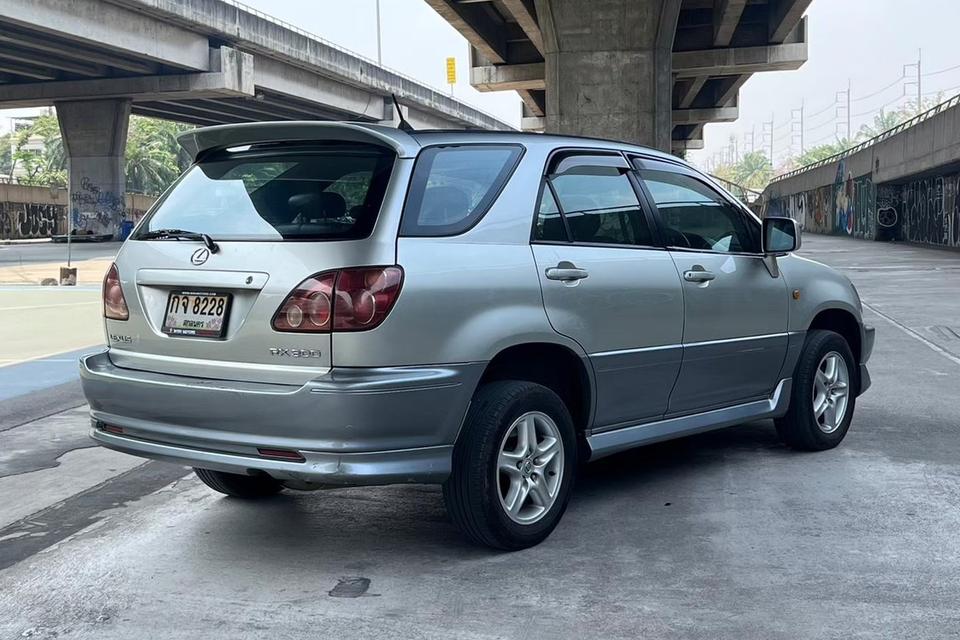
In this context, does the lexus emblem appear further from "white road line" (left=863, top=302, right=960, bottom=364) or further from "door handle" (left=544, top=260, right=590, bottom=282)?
"white road line" (left=863, top=302, right=960, bottom=364)

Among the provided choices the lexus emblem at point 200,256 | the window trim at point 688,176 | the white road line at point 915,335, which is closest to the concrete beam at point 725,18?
the white road line at point 915,335

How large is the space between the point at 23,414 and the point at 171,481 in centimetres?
239

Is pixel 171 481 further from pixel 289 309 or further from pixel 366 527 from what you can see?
pixel 289 309

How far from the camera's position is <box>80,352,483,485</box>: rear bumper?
4012 millimetres

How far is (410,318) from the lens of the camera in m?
4.11

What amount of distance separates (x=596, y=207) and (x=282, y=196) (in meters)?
1.51

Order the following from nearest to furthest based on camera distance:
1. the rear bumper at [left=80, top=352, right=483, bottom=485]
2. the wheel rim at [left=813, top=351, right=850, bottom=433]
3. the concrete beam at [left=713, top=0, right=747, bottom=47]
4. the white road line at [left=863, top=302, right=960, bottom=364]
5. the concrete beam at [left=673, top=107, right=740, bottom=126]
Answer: the rear bumper at [left=80, top=352, right=483, bottom=485] → the wheel rim at [left=813, top=351, right=850, bottom=433] → the white road line at [left=863, top=302, right=960, bottom=364] → the concrete beam at [left=713, top=0, right=747, bottom=47] → the concrete beam at [left=673, top=107, right=740, bottom=126]

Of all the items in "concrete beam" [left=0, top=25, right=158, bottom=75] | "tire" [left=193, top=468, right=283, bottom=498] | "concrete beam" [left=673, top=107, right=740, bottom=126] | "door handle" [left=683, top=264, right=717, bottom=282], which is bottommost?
"tire" [left=193, top=468, right=283, bottom=498]

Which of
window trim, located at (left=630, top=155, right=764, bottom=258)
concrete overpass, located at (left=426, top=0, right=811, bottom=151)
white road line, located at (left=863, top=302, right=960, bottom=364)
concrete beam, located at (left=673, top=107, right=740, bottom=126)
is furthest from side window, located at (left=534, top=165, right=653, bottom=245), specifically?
concrete beam, located at (left=673, top=107, right=740, bottom=126)

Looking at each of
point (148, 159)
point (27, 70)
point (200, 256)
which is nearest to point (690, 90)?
point (27, 70)

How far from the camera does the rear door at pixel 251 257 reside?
162 inches

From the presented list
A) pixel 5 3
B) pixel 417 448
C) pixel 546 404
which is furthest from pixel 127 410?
pixel 5 3

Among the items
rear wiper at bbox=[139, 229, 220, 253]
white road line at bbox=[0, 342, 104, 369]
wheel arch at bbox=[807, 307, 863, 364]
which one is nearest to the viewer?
rear wiper at bbox=[139, 229, 220, 253]

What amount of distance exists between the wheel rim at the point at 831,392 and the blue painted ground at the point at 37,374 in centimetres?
588
